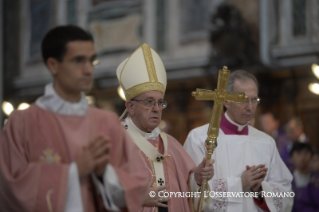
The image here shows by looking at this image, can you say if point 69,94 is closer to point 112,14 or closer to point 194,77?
point 194,77

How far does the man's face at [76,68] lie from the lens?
3.29 m

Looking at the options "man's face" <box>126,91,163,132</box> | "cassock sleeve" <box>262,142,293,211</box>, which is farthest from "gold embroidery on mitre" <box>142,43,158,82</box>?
"cassock sleeve" <box>262,142,293,211</box>

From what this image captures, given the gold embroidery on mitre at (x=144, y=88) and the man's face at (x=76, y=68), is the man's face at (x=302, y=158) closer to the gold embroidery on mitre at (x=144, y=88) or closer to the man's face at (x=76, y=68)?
the gold embroidery on mitre at (x=144, y=88)

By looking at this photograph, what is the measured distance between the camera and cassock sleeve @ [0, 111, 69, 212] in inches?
125

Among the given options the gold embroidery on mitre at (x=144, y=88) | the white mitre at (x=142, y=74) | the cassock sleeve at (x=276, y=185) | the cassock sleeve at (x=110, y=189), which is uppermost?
the white mitre at (x=142, y=74)

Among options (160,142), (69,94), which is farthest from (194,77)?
(69,94)

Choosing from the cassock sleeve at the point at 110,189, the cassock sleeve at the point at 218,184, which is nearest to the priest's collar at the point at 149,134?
the cassock sleeve at the point at 218,184

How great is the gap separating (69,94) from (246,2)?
9.46m

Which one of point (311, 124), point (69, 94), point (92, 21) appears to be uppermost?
point (92, 21)

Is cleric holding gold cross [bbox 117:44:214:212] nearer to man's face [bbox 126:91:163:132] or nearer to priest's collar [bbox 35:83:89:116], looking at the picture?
man's face [bbox 126:91:163:132]

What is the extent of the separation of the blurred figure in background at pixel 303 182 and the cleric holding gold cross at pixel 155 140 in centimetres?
294

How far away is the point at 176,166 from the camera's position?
486cm

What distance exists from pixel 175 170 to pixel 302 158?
3602 millimetres

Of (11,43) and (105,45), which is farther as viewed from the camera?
(11,43)
